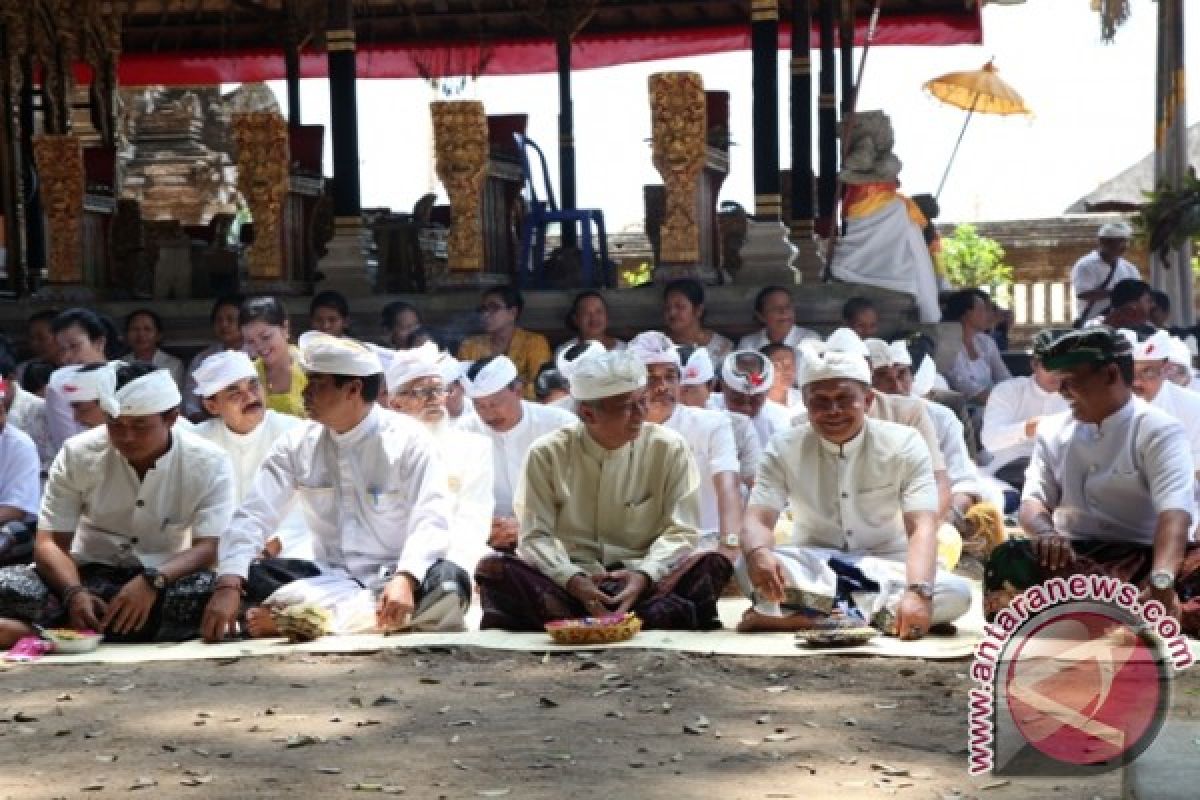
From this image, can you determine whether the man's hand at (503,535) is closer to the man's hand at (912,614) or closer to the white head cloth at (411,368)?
the white head cloth at (411,368)

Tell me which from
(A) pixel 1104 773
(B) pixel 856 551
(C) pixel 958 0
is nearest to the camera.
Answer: (A) pixel 1104 773

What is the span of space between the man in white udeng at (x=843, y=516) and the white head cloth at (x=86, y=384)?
2256 millimetres

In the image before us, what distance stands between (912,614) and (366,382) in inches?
81.4

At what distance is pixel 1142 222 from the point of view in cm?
1463

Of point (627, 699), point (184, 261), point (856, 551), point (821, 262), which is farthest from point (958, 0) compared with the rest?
point (627, 699)

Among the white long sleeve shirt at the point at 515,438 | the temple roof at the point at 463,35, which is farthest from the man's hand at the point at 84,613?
the temple roof at the point at 463,35

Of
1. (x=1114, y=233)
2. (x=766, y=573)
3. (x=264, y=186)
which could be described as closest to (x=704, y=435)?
(x=766, y=573)

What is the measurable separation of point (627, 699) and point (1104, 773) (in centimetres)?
160

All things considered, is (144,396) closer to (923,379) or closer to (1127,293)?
(923,379)

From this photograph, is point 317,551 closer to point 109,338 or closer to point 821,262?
point 109,338

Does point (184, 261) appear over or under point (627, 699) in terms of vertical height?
over

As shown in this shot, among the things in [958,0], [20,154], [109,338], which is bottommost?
[109,338]

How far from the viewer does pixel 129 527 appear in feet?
23.3

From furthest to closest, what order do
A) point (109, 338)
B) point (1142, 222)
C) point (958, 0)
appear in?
point (958, 0) < point (1142, 222) < point (109, 338)
